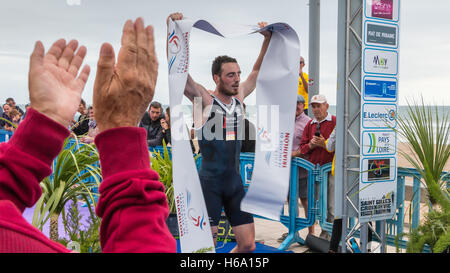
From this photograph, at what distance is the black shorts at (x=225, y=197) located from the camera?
423 centimetres

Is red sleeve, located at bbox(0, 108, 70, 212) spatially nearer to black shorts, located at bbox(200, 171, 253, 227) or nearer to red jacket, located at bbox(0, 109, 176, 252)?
red jacket, located at bbox(0, 109, 176, 252)

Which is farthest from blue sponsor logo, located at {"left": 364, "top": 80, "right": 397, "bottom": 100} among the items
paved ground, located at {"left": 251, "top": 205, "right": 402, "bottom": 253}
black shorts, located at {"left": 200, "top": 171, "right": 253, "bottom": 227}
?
paved ground, located at {"left": 251, "top": 205, "right": 402, "bottom": 253}

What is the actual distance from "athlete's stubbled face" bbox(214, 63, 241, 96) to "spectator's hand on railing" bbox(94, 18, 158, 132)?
3466mm

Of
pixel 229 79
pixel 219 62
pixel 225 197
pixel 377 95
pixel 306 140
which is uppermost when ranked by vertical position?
pixel 219 62

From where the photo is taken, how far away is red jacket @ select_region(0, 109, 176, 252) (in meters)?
0.78

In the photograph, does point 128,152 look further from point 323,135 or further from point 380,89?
point 323,135

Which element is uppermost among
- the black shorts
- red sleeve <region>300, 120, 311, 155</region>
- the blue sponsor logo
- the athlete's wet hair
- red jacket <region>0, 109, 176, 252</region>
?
the athlete's wet hair

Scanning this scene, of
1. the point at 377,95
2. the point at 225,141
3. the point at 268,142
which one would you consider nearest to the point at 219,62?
the point at 225,141

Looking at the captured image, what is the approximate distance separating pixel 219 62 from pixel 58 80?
3.64 metres

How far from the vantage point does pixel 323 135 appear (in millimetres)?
5875

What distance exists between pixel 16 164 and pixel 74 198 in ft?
8.88

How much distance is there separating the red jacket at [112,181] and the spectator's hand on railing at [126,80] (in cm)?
5
